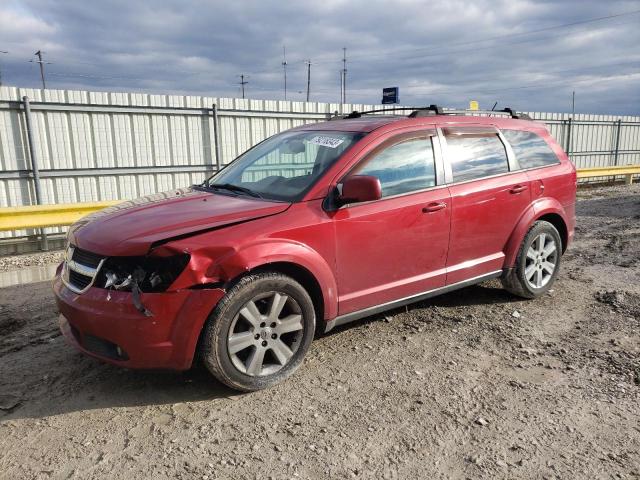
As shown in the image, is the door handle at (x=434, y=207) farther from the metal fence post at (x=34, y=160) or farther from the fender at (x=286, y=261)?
the metal fence post at (x=34, y=160)

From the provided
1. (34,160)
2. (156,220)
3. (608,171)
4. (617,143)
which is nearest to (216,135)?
(34,160)

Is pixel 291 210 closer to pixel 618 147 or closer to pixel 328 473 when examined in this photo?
pixel 328 473

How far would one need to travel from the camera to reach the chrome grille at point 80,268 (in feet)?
10.3

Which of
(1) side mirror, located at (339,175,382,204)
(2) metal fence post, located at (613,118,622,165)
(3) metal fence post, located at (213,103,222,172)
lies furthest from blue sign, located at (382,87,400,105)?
(1) side mirror, located at (339,175,382,204)

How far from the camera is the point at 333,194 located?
363cm

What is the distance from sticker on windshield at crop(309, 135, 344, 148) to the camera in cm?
401

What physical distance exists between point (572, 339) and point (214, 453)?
3039 millimetres

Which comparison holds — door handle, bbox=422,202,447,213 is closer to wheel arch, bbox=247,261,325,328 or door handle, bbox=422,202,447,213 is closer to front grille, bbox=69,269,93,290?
wheel arch, bbox=247,261,325,328

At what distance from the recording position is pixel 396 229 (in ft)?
12.8

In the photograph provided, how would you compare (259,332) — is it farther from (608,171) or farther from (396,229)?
(608,171)

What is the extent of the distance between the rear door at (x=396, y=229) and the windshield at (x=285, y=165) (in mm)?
295

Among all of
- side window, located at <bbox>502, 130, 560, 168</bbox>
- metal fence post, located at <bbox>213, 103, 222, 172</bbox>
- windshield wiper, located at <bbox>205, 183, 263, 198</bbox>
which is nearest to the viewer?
windshield wiper, located at <bbox>205, 183, 263, 198</bbox>

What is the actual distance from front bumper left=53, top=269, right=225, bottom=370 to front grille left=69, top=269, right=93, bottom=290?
8 cm

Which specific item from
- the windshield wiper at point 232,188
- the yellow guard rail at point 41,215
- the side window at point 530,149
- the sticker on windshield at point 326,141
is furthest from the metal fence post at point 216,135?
the side window at point 530,149
